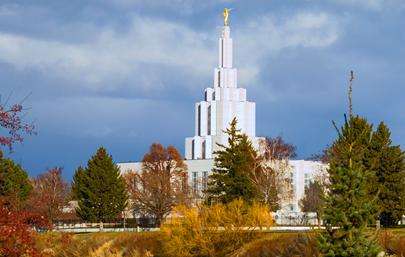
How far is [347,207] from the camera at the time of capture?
20.4m

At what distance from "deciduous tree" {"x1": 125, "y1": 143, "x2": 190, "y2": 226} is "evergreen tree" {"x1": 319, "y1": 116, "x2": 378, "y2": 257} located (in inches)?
2009

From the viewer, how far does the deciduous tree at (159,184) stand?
81.4 metres

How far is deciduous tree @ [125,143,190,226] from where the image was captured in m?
81.4

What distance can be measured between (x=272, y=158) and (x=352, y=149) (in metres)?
65.5

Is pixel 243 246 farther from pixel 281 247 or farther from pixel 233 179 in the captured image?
pixel 233 179

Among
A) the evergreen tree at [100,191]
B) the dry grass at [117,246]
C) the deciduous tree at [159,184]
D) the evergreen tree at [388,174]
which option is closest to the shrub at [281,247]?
the dry grass at [117,246]

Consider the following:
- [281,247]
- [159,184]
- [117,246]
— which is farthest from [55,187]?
[281,247]

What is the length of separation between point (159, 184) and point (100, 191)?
1203 cm

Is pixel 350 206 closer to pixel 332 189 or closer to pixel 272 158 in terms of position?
pixel 332 189

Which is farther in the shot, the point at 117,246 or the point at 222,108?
the point at 222,108

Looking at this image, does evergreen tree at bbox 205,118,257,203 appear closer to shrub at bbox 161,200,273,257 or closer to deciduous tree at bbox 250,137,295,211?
deciduous tree at bbox 250,137,295,211

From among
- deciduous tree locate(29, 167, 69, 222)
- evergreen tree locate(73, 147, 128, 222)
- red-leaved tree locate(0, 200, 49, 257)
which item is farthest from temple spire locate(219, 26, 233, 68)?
red-leaved tree locate(0, 200, 49, 257)

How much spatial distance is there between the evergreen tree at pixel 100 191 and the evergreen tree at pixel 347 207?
174ft

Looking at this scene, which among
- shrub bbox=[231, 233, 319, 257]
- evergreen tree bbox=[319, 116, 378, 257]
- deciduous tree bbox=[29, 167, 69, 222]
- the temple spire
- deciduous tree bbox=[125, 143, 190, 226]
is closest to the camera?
evergreen tree bbox=[319, 116, 378, 257]
